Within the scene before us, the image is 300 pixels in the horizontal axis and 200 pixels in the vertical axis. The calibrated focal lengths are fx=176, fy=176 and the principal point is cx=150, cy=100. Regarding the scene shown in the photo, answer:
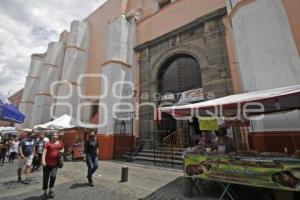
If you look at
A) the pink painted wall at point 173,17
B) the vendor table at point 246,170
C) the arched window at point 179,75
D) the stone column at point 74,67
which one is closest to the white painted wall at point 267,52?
the vendor table at point 246,170

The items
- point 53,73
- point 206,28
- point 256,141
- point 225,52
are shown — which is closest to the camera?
point 256,141

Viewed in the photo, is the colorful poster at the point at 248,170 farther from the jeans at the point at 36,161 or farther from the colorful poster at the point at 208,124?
the jeans at the point at 36,161

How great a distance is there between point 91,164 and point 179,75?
7.74m

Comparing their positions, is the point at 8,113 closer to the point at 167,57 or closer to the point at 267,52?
the point at 167,57

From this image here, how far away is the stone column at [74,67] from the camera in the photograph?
52.0 feet

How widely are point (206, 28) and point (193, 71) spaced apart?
2.49 metres

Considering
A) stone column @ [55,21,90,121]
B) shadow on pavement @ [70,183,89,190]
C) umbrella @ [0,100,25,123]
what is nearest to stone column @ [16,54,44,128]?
stone column @ [55,21,90,121]

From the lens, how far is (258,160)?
11.5 feet

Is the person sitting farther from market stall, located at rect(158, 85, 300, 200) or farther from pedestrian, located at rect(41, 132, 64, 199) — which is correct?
pedestrian, located at rect(41, 132, 64, 199)

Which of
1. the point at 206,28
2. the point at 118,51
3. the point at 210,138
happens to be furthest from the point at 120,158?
the point at 206,28

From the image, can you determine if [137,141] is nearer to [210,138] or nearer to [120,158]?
[120,158]

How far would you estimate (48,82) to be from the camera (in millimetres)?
19734

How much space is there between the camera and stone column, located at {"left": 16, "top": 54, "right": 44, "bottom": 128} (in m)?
21.2

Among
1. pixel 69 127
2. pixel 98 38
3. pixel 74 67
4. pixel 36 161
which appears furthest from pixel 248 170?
pixel 98 38
